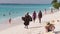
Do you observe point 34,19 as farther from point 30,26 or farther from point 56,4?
point 56,4

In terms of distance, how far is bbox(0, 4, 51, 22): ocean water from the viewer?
1.57 meters

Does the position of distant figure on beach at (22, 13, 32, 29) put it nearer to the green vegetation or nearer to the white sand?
the white sand

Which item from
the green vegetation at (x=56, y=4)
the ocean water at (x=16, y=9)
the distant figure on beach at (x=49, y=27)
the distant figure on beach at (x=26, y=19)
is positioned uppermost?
the green vegetation at (x=56, y=4)

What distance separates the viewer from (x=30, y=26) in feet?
5.26

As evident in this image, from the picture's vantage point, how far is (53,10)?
1.67 m

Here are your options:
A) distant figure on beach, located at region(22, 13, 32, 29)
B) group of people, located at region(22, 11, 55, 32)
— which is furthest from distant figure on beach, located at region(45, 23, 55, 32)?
distant figure on beach, located at region(22, 13, 32, 29)

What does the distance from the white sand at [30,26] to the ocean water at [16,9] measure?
0.16 feet

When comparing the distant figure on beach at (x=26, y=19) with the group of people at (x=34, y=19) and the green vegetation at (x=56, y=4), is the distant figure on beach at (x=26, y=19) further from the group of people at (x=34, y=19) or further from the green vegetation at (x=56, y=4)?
the green vegetation at (x=56, y=4)

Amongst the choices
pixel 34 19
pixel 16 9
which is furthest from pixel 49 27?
pixel 16 9

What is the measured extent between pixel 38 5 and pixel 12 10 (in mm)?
241

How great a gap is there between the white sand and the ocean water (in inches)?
1.9

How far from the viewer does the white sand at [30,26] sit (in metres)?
1.55

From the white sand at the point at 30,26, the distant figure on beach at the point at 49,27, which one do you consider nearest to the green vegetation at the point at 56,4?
the white sand at the point at 30,26

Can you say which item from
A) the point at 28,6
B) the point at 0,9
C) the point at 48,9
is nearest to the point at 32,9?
the point at 28,6
